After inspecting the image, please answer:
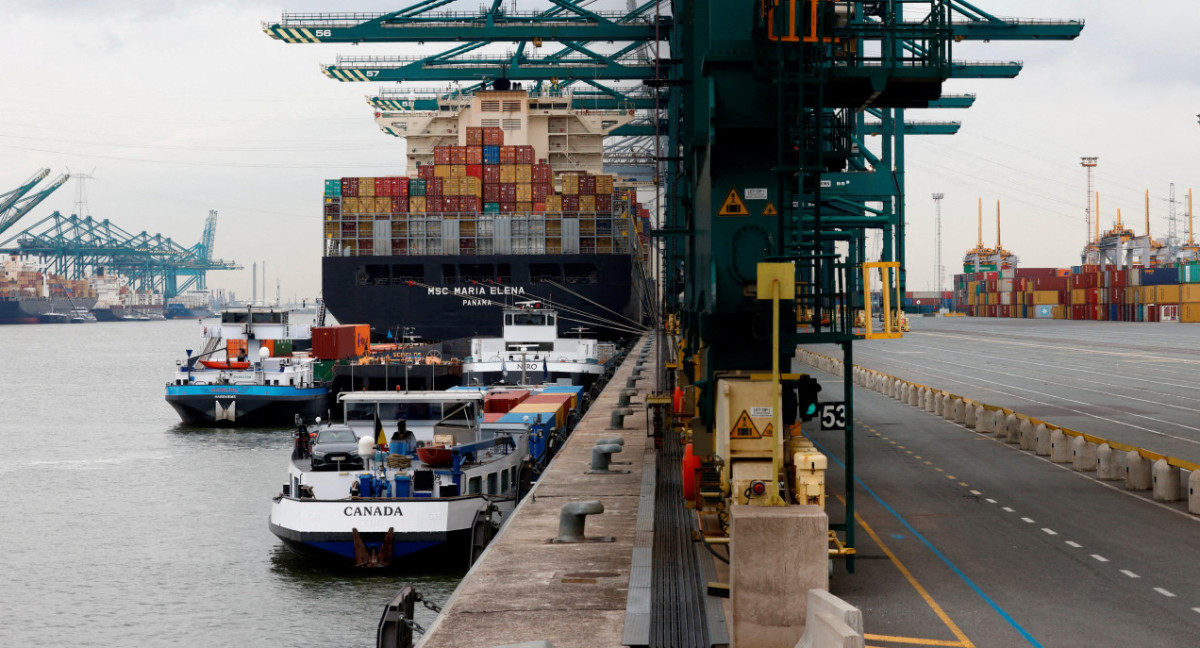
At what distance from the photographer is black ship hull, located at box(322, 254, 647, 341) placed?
72.9 metres

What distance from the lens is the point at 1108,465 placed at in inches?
995

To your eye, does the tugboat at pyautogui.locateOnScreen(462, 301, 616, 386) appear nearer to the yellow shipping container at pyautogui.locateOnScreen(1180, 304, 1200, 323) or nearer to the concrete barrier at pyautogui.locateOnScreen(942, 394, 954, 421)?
the concrete barrier at pyautogui.locateOnScreen(942, 394, 954, 421)

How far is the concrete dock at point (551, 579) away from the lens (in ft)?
40.7

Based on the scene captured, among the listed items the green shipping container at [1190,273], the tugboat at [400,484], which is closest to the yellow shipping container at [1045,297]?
the green shipping container at [1190,273]

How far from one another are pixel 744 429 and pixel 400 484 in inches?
416

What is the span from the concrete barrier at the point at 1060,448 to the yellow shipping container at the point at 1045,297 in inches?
6251

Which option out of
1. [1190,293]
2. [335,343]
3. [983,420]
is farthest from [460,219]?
[1190,293]

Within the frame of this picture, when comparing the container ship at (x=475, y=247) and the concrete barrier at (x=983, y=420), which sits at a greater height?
the container ship at (x=475, y=247)

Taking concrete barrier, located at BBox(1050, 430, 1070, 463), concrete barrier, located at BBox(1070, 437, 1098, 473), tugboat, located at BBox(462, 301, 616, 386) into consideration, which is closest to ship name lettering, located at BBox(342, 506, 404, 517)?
concrete barrier, located at BBox(1070, 437, 1098, 473)

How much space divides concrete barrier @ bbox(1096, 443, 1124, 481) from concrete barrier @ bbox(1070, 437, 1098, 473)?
0.71m

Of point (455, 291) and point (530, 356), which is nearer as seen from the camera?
point (530, 356)

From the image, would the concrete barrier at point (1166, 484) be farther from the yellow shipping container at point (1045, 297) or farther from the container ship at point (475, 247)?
the yellow shipping container at point (1045, 297)

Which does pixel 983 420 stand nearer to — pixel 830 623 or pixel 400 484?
pixel 400 484

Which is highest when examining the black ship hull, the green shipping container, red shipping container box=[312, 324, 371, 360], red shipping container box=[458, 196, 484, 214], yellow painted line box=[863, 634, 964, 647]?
red shipping container box=[458, 196, 484, 214]
